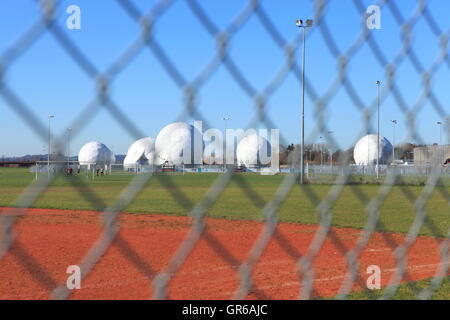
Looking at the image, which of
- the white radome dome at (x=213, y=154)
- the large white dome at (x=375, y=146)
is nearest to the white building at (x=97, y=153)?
the white radome dome at (x=213, y=154)

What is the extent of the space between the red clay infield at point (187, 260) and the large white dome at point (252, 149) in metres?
1.09

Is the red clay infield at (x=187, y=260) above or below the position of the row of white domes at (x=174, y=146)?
below

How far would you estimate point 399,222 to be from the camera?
510 inches

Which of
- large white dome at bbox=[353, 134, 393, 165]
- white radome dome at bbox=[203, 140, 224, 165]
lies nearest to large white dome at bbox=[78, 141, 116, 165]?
white radome dome at bbox=[203, 140, 224, 165]

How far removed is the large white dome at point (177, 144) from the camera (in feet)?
6.30

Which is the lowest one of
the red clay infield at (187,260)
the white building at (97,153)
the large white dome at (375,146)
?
the red clay infield at (187,260)

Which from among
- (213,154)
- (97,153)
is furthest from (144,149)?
(97,153)

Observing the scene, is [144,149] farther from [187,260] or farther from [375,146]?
[187,260]

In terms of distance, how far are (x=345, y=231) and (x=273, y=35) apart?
968cm

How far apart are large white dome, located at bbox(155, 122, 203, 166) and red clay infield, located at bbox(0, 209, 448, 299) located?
1.42 meters

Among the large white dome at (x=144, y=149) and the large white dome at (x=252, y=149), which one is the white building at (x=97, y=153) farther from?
the large white dome at (x=252, y=149)

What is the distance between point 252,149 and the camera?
2.46 meters

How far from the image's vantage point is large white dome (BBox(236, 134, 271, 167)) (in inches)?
88.6
